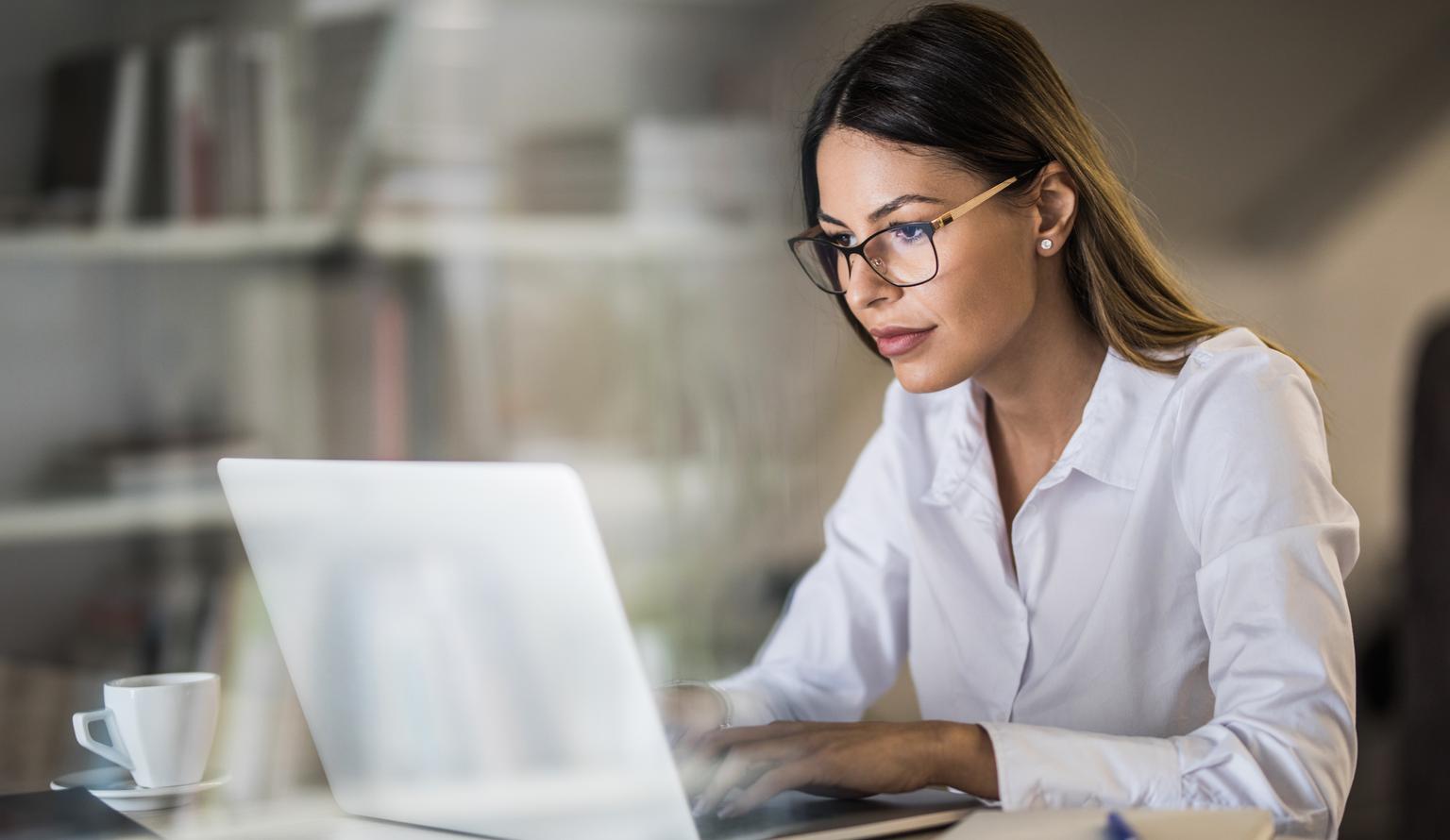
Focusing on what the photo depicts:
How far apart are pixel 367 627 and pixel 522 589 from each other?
0.15 metres

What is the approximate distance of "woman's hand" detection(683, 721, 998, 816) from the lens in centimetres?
78

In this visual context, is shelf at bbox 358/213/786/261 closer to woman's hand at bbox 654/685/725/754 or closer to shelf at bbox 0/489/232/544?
shelf at bbox 0/489/232/544

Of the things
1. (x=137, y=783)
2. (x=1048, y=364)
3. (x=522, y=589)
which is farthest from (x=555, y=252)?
(x=522, y=589)

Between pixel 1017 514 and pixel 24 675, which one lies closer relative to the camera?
pixel 1017 514

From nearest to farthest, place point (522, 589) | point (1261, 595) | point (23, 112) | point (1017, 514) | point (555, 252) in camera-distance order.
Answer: point (522, 589)
point (1261, 595)
point (1017, 514)
point (23, 112)
point (555, 252)

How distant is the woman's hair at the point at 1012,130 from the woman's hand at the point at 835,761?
0.40 m

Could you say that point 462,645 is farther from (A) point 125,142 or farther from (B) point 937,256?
(A) point 125,142

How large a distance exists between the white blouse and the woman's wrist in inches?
0.4

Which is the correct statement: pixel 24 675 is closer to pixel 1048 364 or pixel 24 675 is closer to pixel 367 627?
pixel 367 627

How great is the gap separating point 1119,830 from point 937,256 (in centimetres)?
50

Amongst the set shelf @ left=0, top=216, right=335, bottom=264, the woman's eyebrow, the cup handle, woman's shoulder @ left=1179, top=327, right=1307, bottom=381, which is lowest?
the cup handle

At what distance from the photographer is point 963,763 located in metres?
0.82

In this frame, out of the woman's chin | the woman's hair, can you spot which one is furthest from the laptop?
the woman's hair

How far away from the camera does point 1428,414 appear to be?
6.37 feet
